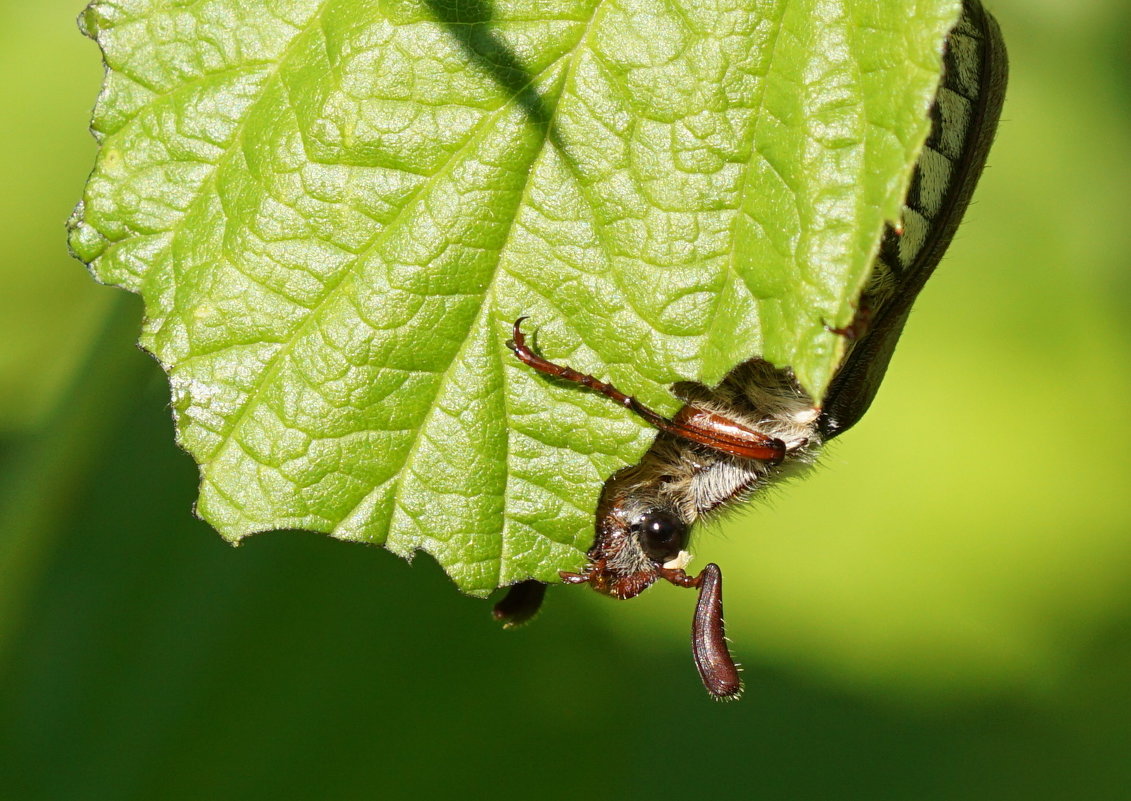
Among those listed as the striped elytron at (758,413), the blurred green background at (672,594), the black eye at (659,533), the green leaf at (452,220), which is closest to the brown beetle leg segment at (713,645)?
the striped elytron at (758,413)

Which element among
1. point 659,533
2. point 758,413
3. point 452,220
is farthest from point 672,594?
point 452,220

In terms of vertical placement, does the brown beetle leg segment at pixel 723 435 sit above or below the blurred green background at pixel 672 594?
above

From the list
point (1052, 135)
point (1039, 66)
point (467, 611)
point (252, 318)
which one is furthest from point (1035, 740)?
point (252, 318)

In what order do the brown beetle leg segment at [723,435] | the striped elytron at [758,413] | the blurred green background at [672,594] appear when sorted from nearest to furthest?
the striped elytron at [758,413], the brown beetle leg segment at [723,435], the blurred green background at [672,594]

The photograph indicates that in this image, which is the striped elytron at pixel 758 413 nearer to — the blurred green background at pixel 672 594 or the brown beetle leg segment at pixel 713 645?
the brown beetle leg segment at pixel 713 645

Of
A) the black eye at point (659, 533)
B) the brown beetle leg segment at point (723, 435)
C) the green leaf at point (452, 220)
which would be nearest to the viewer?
the green leaf at point (452, 220)

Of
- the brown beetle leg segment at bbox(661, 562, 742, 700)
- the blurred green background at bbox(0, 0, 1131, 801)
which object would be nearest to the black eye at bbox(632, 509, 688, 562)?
the brown beetle leg segment at bbox(661, 562, 742, 700)
